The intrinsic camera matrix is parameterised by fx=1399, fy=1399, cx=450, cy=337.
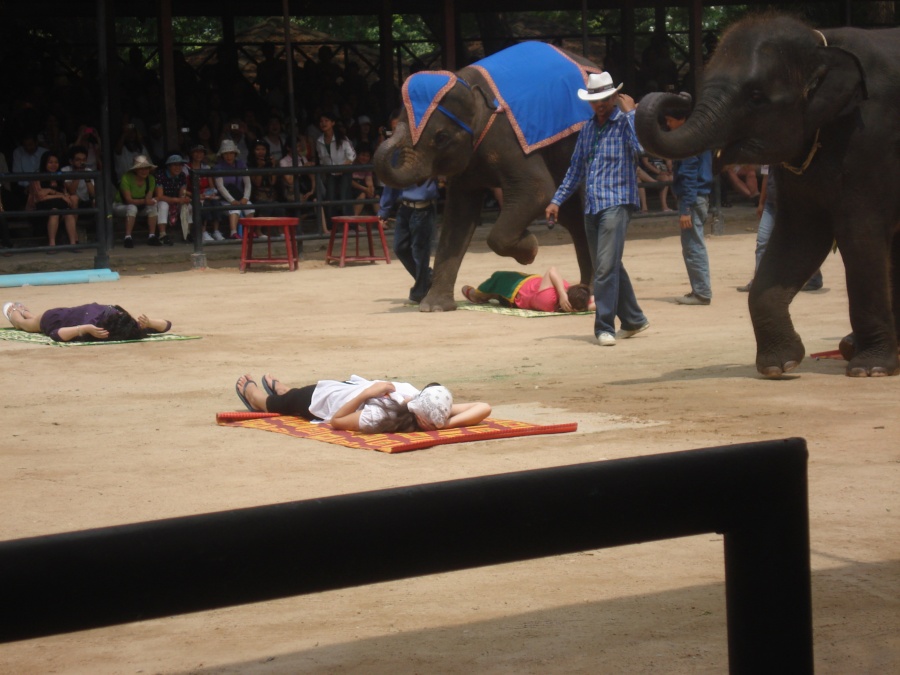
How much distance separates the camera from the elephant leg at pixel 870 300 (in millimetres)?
7723

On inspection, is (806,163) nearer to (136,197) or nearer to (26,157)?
(136,197)

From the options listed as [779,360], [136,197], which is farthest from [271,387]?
[136,197]

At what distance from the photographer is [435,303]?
11.9 metres

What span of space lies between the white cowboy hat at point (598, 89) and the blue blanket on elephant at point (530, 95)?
2.37m

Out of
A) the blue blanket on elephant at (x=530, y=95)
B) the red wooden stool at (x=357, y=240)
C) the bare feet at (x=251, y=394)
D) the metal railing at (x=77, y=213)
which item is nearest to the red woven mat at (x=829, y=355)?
the bare feet at (x=251, y=394)

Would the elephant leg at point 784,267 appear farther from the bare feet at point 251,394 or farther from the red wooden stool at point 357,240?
the red wooden stool at point 357,240

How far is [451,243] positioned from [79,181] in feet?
24.1

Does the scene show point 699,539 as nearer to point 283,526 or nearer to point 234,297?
point 283,526

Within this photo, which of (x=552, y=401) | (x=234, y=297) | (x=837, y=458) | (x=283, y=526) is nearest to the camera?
(x=283, y=526)

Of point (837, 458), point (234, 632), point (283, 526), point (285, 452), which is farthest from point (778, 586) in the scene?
point (285, 452)

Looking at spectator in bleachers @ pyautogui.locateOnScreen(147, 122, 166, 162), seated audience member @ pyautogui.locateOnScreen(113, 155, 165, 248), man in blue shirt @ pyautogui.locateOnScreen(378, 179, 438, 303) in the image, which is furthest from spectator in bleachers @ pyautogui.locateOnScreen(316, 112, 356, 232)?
man in blue shirt @ pyautogui.locateOnScreen(378, 179, 438, 303)

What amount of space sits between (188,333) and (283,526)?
31.1 feet

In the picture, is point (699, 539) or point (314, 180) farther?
point (314, 180)

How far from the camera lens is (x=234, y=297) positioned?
13.4 meters
